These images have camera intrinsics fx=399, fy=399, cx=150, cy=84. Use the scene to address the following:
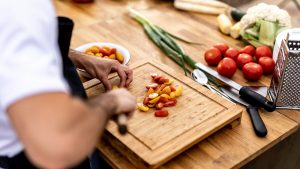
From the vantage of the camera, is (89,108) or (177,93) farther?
(177,93)

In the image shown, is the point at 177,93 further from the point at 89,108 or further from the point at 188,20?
the point at 188,20

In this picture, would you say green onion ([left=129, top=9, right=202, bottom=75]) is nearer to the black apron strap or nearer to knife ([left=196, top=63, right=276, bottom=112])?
knife ([left=196, top=63, right=276, bottom=112])

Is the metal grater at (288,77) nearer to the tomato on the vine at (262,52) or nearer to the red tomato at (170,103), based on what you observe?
the tomato on the vine at (262,52)

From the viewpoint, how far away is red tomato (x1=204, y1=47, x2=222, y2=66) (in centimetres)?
132

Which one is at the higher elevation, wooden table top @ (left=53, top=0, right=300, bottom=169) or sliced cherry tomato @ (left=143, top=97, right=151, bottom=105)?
sliced cherry tomato @ (left=143, top=97, right=151, bottom=105)

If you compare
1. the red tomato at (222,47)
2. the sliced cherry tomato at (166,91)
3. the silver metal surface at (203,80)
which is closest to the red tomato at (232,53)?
the red tomato at (222,47)

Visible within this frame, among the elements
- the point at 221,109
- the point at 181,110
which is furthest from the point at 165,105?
the point at 221,109

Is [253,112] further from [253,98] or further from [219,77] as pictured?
[219,77]

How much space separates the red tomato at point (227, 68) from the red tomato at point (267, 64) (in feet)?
0.32

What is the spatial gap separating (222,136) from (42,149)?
23.3 inches

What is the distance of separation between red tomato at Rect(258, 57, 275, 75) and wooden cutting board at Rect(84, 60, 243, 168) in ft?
0.89

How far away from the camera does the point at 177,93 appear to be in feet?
3.59

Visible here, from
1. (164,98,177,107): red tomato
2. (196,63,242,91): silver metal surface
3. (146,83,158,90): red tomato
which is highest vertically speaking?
(164,98,177,107): red tomato

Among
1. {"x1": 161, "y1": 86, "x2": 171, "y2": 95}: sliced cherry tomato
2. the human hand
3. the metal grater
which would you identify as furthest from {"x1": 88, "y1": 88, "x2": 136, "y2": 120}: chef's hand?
the metal grater
